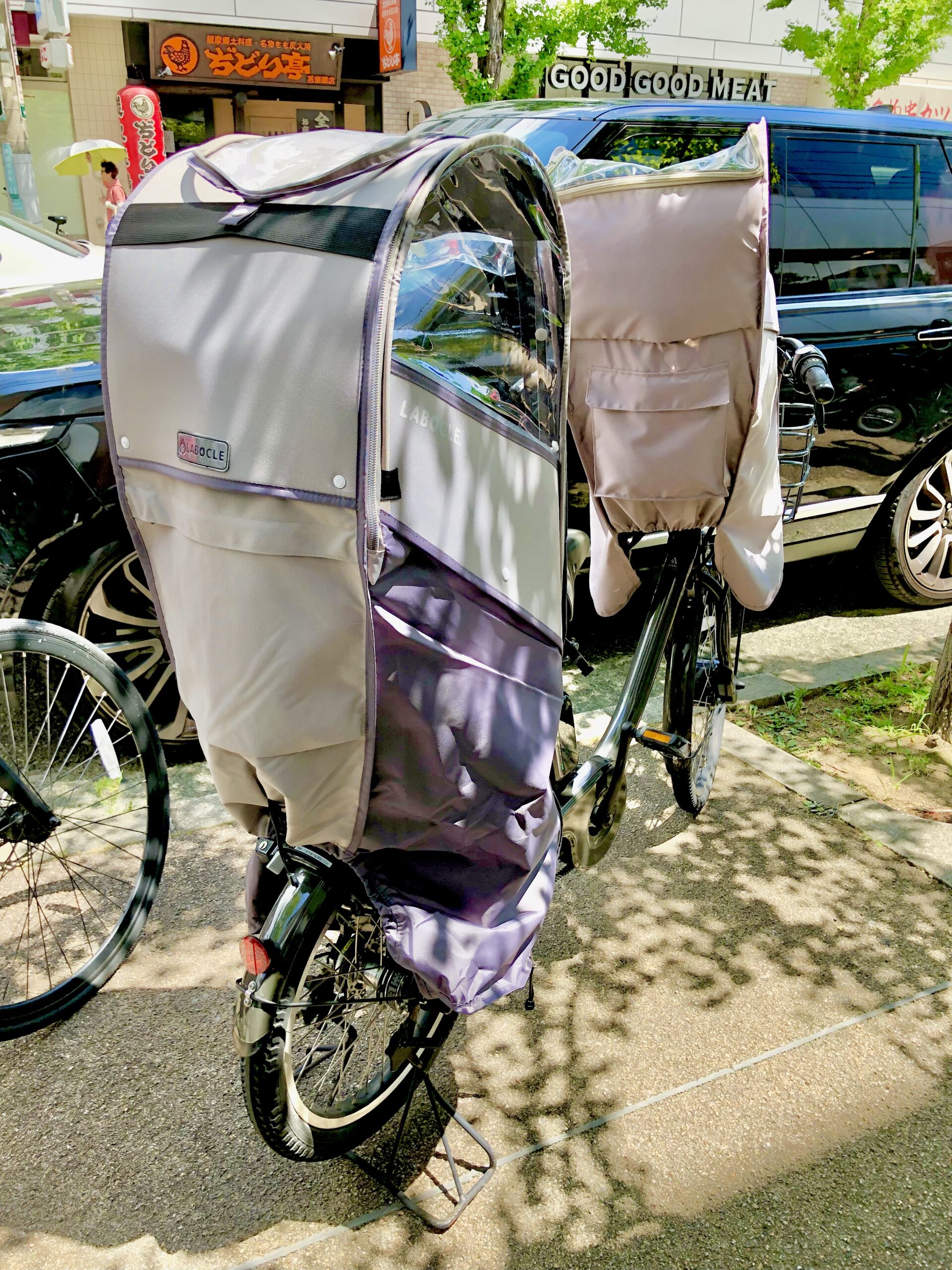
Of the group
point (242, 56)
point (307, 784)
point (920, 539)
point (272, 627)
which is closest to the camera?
point (272, 627)

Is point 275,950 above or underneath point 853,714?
above

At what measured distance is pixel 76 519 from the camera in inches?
128

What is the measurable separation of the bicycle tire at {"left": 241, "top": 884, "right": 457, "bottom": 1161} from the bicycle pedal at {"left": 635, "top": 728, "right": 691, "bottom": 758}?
106 cm

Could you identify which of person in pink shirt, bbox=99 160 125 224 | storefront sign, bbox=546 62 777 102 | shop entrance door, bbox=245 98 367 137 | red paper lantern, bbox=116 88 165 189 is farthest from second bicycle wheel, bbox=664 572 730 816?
storefront sign, bbox=546 62 777 102

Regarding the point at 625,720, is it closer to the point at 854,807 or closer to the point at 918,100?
the point at 854,807

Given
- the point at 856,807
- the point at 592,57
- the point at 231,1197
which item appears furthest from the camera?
the point at 592,57

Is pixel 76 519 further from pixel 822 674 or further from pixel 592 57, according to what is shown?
pixel 592 57

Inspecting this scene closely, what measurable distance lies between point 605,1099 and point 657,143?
3551 mm

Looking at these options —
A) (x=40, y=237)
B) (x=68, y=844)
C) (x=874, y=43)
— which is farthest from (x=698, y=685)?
(x=874, y=43)

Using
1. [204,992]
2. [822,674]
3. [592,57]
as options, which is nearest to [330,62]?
[592,57]

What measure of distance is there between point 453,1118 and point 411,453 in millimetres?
1510

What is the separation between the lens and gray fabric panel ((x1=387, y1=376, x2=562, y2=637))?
1.59 m

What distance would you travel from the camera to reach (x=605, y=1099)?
7.91 ft

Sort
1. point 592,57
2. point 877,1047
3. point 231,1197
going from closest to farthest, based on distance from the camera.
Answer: point 231,1197 → point 877,1047 → point 592,57
